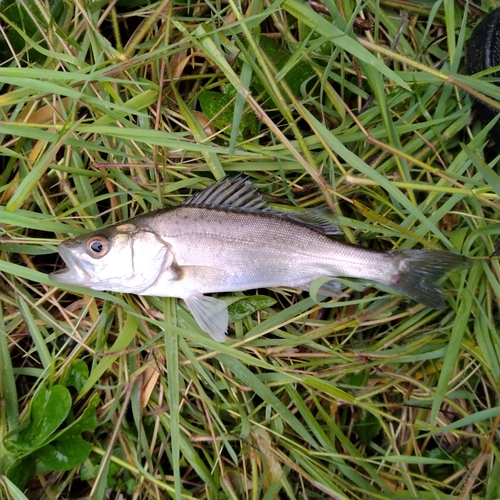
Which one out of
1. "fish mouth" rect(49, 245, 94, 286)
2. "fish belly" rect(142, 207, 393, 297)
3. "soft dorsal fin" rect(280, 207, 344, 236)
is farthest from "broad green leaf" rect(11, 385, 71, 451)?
"soft dorsal fin" rect(280, 207, 344, 236)

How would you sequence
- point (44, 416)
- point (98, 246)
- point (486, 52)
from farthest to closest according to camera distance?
point (486, 52) < point (44, 416) < point (98, 246)

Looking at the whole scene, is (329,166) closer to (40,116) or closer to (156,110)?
(156,110)

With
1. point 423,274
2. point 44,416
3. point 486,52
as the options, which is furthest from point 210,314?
point 486,52

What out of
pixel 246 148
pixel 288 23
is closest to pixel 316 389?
pixel 246 148

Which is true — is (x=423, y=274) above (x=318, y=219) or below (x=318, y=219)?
below

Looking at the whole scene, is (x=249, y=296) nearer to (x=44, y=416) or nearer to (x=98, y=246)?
(x=98, y=246)

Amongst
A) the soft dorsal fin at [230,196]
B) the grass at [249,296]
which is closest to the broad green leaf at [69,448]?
the grass at [249,296]

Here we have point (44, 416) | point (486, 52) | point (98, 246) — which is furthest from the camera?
point (486, 52)

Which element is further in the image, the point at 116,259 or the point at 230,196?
the point at 230,196
